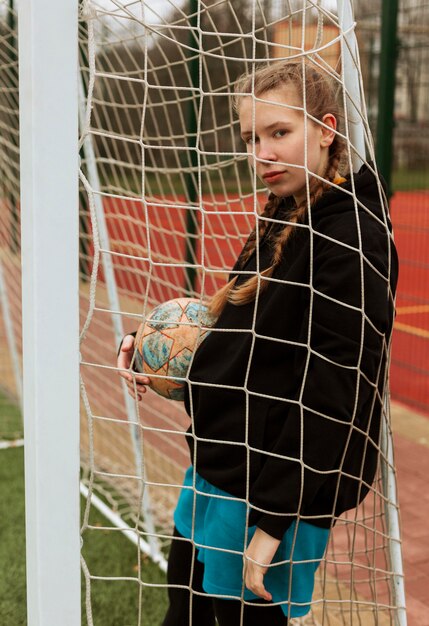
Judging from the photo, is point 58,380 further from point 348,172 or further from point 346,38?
point 346,38

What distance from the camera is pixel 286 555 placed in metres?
1.71

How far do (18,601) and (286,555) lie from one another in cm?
146

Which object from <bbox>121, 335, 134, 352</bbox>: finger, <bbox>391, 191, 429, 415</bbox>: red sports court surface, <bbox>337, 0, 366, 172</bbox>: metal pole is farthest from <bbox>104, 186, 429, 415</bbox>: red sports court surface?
<bbox>337, 0, 366, 172</bbox>: metal pole

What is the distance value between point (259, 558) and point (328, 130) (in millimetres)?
905

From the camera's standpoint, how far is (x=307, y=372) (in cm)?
157

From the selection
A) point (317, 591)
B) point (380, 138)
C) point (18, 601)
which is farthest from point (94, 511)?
point (380, 138)

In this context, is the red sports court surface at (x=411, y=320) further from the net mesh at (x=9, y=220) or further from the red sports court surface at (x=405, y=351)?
the net mesh at (x=9, y=220)

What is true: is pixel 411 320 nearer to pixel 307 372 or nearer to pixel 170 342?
pixel 170 342

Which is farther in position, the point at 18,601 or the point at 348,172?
the point at 18,601

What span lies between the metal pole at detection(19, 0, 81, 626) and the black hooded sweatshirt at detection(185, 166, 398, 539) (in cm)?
38

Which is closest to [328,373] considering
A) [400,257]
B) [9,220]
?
[9,220]

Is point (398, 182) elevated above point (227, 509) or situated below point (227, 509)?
above

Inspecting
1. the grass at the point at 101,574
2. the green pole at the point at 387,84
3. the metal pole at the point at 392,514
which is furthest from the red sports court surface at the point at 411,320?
the metal pole at the point at 392,514

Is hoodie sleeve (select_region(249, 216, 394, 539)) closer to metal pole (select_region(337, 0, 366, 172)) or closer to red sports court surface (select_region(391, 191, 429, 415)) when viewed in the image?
metal pole (select_region(337, 0, 366, 172))
